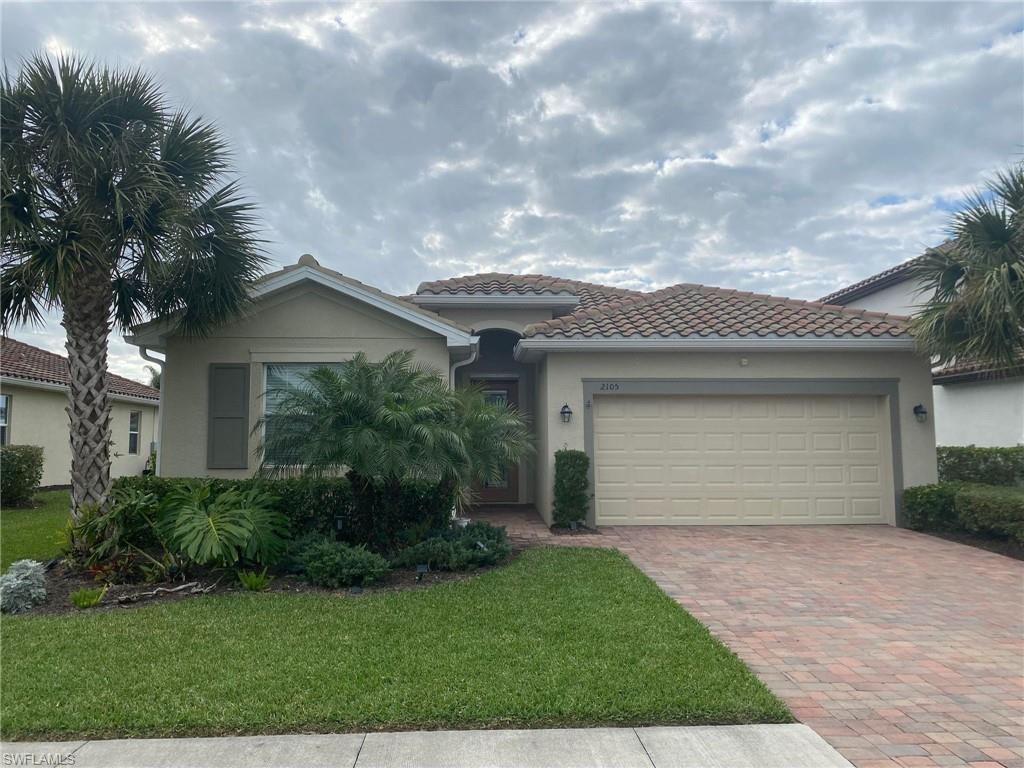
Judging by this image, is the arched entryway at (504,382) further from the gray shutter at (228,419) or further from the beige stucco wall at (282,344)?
the gray shutter at (228,419)

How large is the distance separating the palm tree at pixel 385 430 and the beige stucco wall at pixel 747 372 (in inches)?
Answer: 114

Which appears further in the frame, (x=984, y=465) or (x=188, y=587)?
(x=984, y=465)

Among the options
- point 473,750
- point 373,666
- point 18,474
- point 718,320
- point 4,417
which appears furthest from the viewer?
point 4,417

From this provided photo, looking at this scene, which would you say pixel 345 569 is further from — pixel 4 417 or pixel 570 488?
pixel 4 417

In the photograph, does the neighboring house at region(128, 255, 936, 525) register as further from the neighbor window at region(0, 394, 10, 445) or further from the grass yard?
the neighbor window at region(0, 394, 10, 445)

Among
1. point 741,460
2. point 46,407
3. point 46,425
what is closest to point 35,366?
point 46,407

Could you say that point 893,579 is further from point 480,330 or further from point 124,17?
point 124,17

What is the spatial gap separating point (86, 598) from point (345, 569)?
9.12 ft

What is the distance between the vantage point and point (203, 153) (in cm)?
845

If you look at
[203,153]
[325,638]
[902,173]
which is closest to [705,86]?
[902,173]

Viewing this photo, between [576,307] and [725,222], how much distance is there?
16.5 feet

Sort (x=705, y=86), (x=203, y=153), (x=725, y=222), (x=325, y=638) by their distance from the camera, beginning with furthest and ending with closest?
(x=725, y=222) → (x=705, y=86) → (x=203, y=153) → (x=325, y=638)

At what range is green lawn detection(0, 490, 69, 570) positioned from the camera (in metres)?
8.84

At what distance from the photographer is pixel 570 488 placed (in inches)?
421
